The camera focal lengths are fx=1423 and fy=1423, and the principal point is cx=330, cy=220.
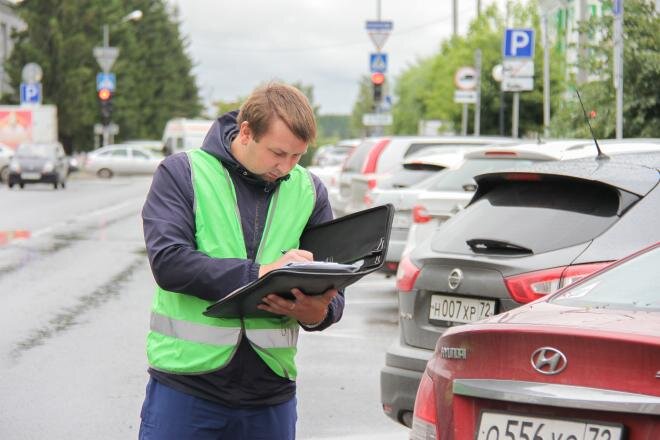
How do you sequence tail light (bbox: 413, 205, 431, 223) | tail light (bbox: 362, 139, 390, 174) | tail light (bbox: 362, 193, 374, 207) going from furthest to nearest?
tail light (bbox: 362, 139, 390, 174)
tail light (bbox: 362, 193, 374, 207)
tail light (bbox: 413, 205, 431, 223)

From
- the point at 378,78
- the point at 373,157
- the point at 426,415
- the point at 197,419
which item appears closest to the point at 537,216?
the point at 426,415

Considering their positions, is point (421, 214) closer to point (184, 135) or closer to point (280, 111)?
point (280, 111)

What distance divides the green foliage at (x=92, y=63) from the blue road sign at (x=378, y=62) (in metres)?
36.9

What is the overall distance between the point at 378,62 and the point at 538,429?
3569 centimetres

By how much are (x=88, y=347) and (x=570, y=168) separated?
523cm

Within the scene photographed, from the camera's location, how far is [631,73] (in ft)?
62.0

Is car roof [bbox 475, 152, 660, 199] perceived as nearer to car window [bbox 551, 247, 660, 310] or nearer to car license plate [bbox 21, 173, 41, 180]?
car window [bbox 551, 247, 660, 310]

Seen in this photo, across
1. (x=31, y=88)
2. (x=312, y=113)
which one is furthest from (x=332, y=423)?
(x=31, y=88)

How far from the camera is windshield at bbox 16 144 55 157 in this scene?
44.8m

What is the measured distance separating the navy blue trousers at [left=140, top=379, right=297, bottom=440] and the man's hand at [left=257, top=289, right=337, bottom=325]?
1.07 ft

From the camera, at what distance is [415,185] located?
50.0ft

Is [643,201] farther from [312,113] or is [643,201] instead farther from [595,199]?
[312,113]

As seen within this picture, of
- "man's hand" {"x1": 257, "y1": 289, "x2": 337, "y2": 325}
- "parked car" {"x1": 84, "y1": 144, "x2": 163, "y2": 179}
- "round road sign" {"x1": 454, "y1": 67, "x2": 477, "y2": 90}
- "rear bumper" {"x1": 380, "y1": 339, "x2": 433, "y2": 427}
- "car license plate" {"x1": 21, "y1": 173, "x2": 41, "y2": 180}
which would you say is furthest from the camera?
"parked car" {"x1": 84, "y1": 144, "x2": 163, "y2": 179}

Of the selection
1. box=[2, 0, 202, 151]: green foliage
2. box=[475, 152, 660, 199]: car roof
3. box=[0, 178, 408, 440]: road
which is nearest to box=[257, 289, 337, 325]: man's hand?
box=[475, 152, 660, 199]: car roof
